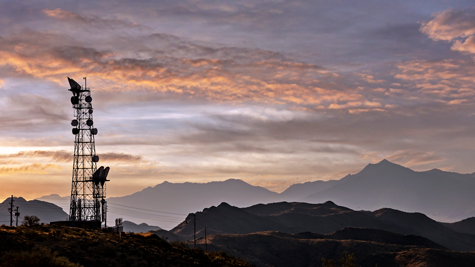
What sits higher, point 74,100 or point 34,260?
point 74,100

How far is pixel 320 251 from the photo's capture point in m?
122

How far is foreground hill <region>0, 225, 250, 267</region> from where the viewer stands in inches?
1438

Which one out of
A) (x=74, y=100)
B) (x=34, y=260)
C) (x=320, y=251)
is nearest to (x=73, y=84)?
(x=74, y=100)

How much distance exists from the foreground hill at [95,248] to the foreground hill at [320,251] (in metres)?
67.9

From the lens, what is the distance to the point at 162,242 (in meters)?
50.0

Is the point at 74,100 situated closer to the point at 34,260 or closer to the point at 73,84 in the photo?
the point at 73,84

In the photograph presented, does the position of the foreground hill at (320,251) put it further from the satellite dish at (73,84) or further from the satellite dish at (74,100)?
the satellite dish at (73,84)

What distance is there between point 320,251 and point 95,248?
308 feet

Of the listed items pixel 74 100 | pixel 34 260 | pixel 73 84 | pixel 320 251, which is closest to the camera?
pixel 34 260

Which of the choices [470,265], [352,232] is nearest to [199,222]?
[352,232]

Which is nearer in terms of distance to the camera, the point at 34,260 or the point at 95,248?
the point at 34,260

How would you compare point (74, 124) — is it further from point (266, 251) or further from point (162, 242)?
point (266, 251)

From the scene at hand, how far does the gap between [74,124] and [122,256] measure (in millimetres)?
37342

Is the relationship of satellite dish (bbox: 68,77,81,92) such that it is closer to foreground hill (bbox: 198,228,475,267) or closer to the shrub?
the shrub
